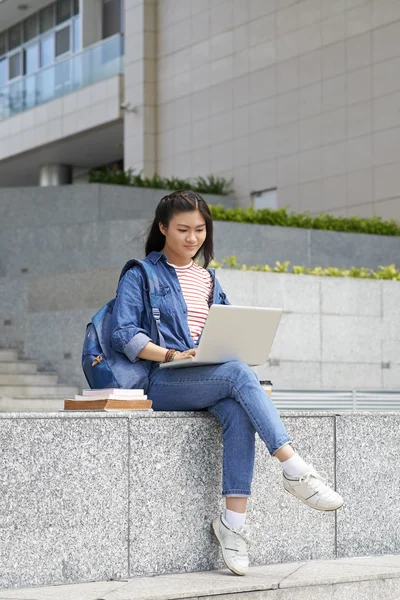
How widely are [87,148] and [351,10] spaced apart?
11.5 m

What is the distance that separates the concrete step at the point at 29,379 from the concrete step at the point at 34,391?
0.16 metres

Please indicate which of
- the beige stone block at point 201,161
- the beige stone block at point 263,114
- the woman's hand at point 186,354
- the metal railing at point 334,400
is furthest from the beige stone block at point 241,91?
the woman's hand at point 186,354

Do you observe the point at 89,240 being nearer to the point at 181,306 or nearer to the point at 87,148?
the point at 181,306

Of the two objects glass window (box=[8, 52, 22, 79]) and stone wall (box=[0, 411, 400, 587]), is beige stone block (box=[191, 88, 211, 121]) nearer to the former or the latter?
glass window (box=[8, 52, 22, 79])

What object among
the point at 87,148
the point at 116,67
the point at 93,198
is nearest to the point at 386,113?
the point at 93,198

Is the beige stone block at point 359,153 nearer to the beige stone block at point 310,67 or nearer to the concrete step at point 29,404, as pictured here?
the beige stone block at point 310,67

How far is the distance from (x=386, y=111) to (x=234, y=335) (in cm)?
1495

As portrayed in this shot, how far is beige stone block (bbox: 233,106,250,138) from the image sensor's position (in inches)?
908

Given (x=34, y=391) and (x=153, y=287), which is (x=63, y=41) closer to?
(x=34, y=391)

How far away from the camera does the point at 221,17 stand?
77.9 feet

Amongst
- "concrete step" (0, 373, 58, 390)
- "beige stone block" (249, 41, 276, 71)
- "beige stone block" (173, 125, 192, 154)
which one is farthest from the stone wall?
"beige stone block" (173, 125, 192, 154)

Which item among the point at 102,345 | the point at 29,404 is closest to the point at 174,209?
the point at 102,345

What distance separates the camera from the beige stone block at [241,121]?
2306 cm

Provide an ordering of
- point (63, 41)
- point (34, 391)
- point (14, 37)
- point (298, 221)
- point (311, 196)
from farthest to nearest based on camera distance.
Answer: point (14, 37) < point (63, 41) < point (311, 196) < point (298, 221) < point (34, 391)
